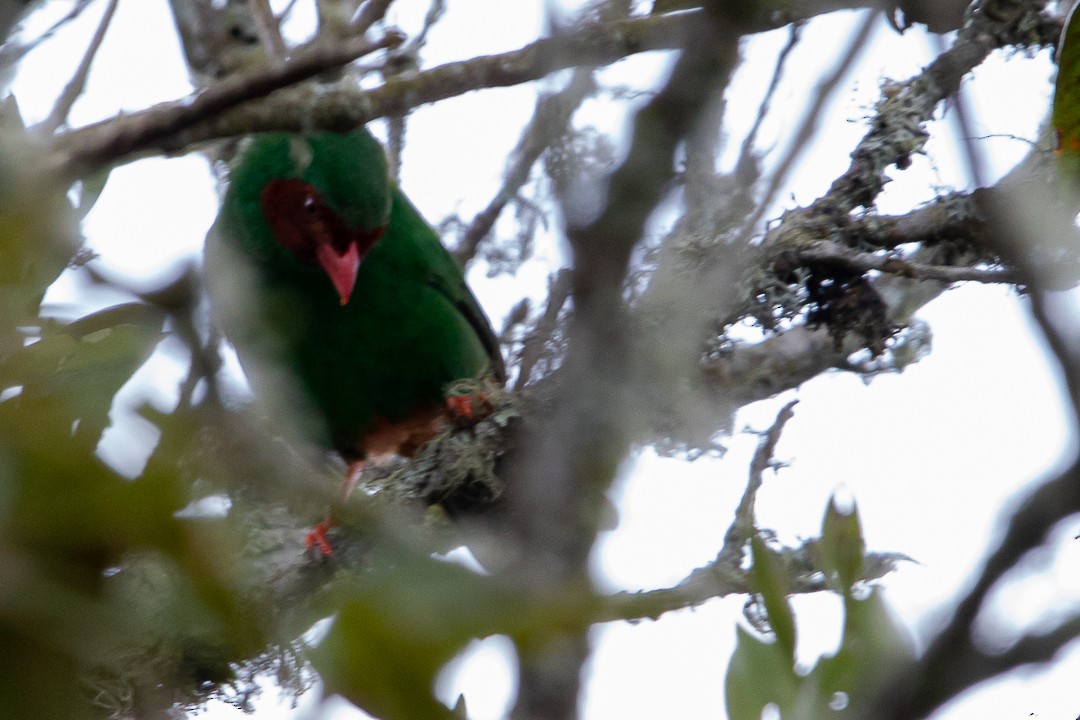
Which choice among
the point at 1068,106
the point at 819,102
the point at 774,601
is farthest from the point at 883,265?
the point at 819,102

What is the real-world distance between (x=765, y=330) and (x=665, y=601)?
1.80 metres

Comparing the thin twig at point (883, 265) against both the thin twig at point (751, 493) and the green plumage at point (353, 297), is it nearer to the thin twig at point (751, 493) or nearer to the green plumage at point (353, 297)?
the thin twig at point (751, 493)

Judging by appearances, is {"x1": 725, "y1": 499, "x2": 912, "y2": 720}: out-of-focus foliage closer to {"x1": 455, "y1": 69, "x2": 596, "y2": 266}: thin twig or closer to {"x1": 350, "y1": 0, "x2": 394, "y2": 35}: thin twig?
{"x1": 455, "y1": 69, "x2": 596, "y2": 266}: thin twig

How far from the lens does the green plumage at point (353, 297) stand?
4.06 meters

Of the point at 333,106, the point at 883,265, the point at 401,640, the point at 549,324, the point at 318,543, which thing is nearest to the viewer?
the point at 401,640

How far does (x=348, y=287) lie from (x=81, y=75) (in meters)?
1.01

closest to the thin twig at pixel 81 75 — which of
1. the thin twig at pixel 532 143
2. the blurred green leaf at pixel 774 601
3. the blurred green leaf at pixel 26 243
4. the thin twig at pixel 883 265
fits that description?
the thin twig at pixel 532 143

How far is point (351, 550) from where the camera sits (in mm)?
2857

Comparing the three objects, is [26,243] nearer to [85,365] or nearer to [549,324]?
[85,365]

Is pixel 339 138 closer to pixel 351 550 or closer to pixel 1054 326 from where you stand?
pixel 351 550

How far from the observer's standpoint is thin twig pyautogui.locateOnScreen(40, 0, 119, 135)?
11.0 ft

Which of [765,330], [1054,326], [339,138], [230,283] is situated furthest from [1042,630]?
[339,138]

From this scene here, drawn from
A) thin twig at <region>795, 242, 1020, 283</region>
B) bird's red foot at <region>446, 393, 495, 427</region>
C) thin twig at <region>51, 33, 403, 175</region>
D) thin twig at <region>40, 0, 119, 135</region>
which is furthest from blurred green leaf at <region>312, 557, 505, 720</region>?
thin twig at <region>40, 0, 119, 135</region>

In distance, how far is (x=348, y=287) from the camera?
3.89 m
